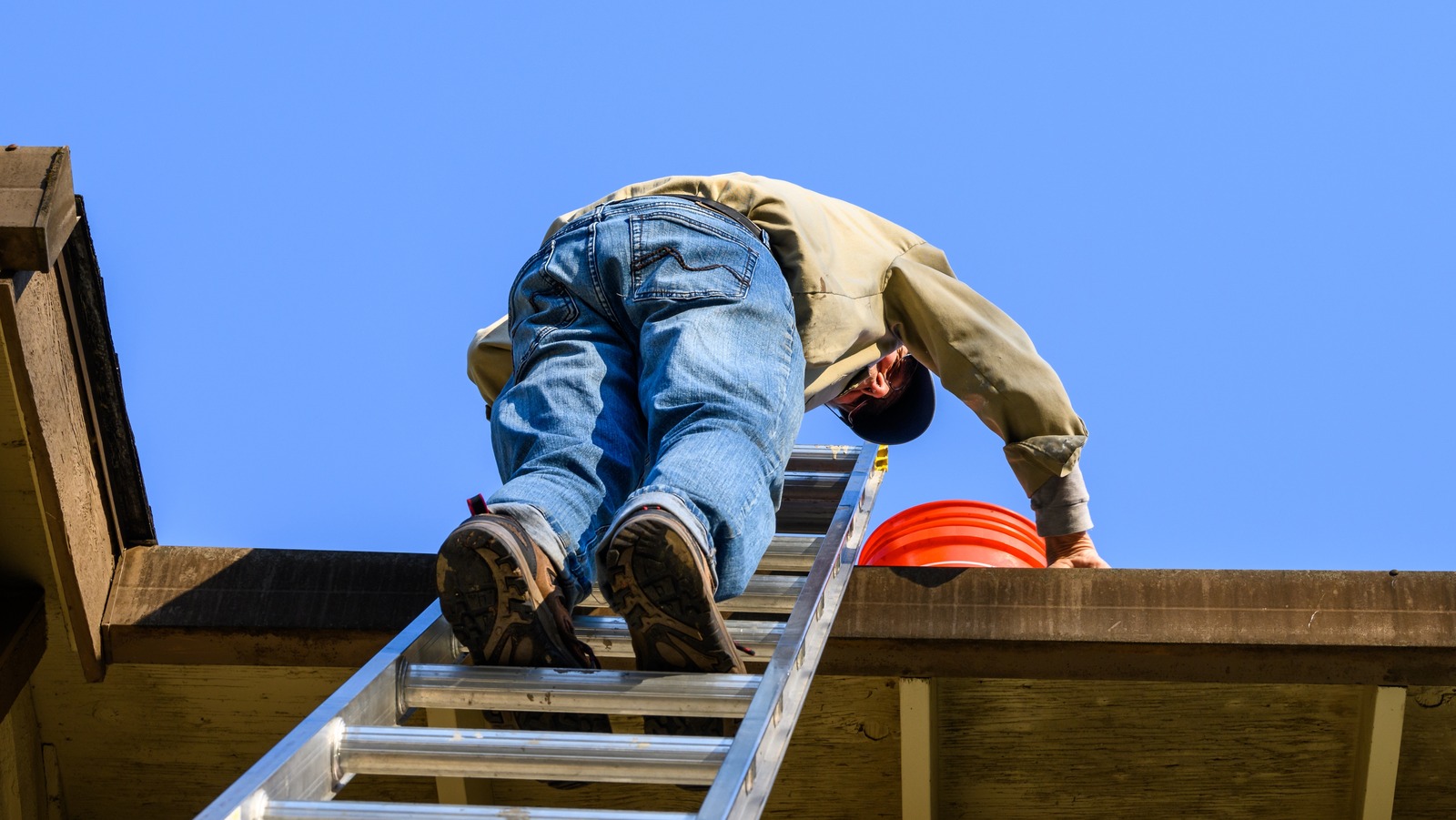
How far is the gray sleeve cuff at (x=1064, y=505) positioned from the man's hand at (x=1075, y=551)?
0.02 m

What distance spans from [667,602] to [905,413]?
7.84 feet

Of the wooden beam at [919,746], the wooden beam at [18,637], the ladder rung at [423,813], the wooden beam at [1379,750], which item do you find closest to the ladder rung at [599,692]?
the ladder rung at [423,813]

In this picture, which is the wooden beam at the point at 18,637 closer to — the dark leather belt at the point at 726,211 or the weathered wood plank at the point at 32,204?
the weathered wood plank at the point at 32,204

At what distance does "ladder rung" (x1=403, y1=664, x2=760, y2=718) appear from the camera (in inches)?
95.6

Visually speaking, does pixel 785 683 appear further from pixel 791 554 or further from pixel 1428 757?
pixel 1428 757

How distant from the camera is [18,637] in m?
3.51

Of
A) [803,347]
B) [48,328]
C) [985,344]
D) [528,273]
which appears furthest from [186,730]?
[985,344]

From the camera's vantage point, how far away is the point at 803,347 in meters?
3.52

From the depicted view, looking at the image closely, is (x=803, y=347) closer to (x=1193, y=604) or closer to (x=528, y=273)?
(x=528, y=273)

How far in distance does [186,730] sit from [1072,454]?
7.93 ft

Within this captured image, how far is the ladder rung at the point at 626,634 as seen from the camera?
2.79 metres

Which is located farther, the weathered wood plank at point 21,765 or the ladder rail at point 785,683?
the weathered wood plank at point 21,765

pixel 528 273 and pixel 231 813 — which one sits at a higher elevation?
pixel 528 273

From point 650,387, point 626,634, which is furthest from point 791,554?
point 650,387
